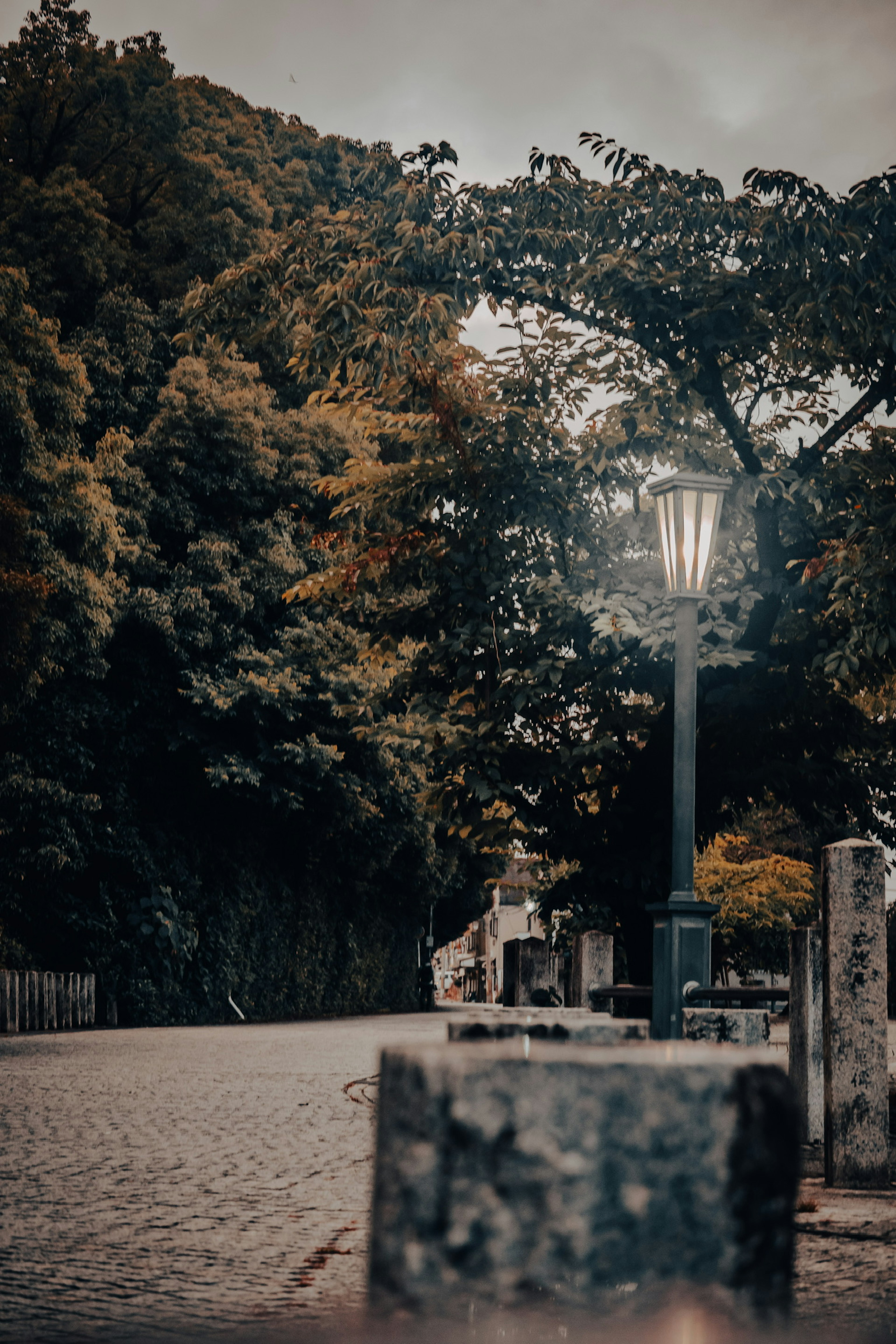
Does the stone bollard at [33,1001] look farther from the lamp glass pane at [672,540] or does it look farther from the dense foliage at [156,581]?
the lamp glass pane at [672,540]

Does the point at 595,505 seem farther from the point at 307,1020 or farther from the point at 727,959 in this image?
the point at 727,959

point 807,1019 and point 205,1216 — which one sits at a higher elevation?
point 807,1019

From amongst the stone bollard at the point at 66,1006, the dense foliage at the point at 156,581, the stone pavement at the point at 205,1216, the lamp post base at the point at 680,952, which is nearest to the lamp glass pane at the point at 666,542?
the lamp post base at the point at 680,952

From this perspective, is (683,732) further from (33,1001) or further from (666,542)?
(33,1001)

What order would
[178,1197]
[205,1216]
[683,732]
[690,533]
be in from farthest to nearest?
[690,533]
[683,732]
[178,1197]
[205,1216]

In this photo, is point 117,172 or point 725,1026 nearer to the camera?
point 725,1026

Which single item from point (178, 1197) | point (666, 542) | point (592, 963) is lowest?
point (178, 1197)

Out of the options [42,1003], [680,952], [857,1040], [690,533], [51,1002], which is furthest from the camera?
[51,1002]

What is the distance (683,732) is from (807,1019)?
1.61 m

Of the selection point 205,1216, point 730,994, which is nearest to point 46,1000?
point 730,994

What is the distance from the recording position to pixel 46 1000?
19391 millimetres

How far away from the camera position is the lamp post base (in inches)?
267

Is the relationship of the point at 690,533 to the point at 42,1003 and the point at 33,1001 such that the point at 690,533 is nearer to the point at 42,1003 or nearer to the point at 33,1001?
the point at 33,1001

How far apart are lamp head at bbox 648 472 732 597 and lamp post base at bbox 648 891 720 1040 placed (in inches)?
65.7
